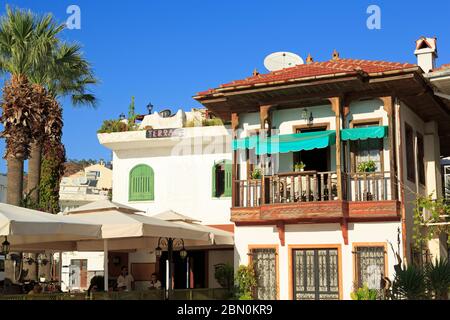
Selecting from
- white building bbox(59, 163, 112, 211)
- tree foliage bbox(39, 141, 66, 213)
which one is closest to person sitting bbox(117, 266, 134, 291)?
tree foliage bbox(39, 141, 66, 213)

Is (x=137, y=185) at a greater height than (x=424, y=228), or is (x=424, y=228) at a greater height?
(x=137, y=185)

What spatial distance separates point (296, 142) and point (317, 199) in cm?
175

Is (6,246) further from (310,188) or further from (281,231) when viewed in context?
(310,188)

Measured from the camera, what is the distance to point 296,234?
1936 cm

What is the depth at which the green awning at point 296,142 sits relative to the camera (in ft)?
62.3

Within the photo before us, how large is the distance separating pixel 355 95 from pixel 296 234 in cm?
426

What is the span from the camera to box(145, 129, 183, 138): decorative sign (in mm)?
24000

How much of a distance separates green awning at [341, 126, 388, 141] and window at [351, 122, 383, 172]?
1.83 feet

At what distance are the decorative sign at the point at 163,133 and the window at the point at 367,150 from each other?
6.90 metres

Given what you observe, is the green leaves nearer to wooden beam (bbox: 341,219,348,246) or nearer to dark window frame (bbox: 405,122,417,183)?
wooden beam (bbox: 341,219,348,246)

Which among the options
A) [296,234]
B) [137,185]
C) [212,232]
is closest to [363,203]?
[296,234]

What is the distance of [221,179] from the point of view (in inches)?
941

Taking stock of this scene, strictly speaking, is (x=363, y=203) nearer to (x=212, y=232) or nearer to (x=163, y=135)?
(x=212, y=232)

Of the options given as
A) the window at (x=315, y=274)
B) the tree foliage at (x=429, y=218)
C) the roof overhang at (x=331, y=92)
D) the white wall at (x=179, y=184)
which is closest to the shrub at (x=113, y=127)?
the white wall at (x=179, y=184)
